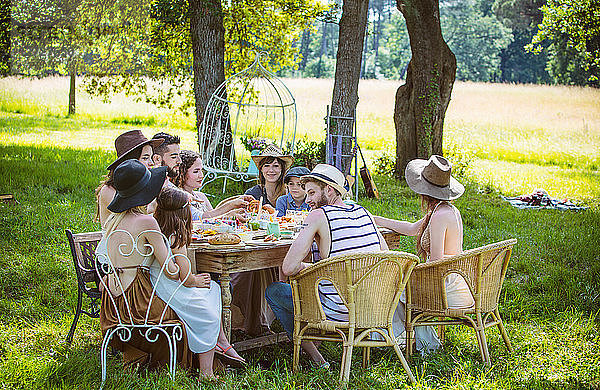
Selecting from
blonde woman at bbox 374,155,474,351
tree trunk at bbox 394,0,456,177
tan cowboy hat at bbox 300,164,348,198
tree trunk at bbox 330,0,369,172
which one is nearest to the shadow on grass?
tree trunk at bbox 330,0,369,172

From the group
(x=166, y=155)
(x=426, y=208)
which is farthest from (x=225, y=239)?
(x=166, y=155)

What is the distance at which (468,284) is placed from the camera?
150 inches

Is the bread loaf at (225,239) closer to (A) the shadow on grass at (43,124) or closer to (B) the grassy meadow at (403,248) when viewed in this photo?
(B) the grassy meadow at (403,248)

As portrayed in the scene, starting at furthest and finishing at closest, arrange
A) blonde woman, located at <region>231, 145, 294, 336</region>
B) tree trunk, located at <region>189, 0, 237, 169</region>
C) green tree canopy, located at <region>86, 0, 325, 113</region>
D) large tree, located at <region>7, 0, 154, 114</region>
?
1. large tree, located at <region>7, 0, 154, 114</region>
2. green tree canopy, located at <region>86, 0, 325, 113</region>
3. tree trunk, located at <region>189, 0, 237, 169</region>
4. blonde woman, located at <region>231, 145, 294, 336</region>

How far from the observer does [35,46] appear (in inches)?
632

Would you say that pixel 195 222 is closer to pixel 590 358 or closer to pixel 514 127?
pixel 590 358

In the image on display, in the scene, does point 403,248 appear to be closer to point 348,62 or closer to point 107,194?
point 348,62

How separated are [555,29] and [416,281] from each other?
1409cm

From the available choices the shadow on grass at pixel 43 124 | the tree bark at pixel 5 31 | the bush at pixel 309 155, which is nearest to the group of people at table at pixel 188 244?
the bush at pixel 309 155

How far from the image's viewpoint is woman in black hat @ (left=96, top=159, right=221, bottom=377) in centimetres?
341

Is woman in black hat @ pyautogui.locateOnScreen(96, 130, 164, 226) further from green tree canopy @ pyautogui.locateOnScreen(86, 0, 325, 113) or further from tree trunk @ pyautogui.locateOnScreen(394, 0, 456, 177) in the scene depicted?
tree trunk @ pyautogui.locateOnScreen(394, 0, 456, 177)

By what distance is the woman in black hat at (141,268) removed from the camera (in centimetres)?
341

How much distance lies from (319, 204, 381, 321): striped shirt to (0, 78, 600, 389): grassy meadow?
422mm

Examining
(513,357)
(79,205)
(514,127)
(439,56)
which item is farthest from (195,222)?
(514,127)
